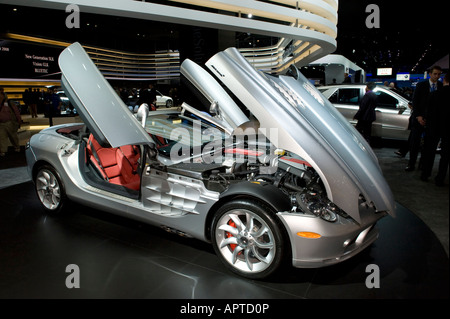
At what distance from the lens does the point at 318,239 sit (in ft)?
6.74

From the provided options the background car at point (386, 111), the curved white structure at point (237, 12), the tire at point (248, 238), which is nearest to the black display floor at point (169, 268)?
the tire at point (248, 238)

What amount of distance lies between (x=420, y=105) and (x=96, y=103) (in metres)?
5.07

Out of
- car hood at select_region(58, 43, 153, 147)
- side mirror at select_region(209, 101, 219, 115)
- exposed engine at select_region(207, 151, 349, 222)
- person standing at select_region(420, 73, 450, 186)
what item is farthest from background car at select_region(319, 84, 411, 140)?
car hood at select_region(58, 43, 153, 147)

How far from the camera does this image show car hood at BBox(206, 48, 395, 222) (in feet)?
6.95

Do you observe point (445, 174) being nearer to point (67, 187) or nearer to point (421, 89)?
point (421, 89)

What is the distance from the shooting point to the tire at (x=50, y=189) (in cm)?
345

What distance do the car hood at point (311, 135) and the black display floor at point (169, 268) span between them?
57 centimetres

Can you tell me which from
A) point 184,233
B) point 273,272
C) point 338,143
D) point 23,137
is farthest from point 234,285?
point 23,137

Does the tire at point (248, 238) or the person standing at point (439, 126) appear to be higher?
the person standing at point (439, 126)

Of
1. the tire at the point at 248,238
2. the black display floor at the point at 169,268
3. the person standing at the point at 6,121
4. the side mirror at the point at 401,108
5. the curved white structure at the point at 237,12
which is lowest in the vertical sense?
the black display floor at the point at 169,268

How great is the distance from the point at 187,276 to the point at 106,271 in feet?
2.23

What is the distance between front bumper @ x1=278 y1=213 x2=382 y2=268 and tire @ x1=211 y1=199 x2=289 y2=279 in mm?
97

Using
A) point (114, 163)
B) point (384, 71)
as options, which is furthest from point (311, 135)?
point (384, 71)

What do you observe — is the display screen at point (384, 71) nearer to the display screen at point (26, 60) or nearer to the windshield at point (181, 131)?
the display screen at point (26, 60)
